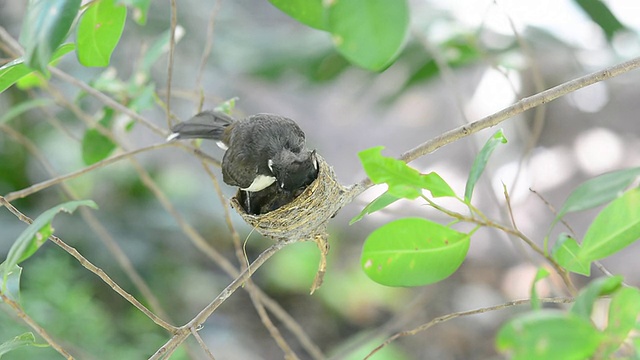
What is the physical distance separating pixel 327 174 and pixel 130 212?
255cm

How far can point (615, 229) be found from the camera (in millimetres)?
765

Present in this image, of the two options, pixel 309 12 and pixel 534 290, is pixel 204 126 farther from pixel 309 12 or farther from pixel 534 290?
pixel 534 290

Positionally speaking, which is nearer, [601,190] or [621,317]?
[621,317]

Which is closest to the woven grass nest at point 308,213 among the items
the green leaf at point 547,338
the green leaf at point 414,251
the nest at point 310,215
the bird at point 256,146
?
the nest at point 310,215

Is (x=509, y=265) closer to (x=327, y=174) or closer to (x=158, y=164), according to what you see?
(x=158, y=164)

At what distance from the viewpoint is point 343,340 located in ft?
13.7

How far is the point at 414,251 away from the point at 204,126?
111 centimetres

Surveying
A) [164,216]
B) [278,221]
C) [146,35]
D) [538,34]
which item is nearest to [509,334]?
[278,221]

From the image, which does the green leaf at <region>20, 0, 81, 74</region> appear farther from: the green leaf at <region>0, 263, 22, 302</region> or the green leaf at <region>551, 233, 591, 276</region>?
the green leaf at <region>551, 233, 591, 276</region>

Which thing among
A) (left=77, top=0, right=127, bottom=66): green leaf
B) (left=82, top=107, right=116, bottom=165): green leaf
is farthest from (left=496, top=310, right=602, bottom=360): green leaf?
(left=82, top=107, right=116, bottom=165): green leaf

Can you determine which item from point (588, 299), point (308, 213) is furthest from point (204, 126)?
point (588, 299)

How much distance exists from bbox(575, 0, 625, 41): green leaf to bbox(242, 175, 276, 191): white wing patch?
2.65 ft

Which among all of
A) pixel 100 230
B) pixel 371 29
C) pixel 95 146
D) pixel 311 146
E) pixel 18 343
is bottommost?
pixel 311 146

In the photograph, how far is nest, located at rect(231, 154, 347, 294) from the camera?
4.64ft
